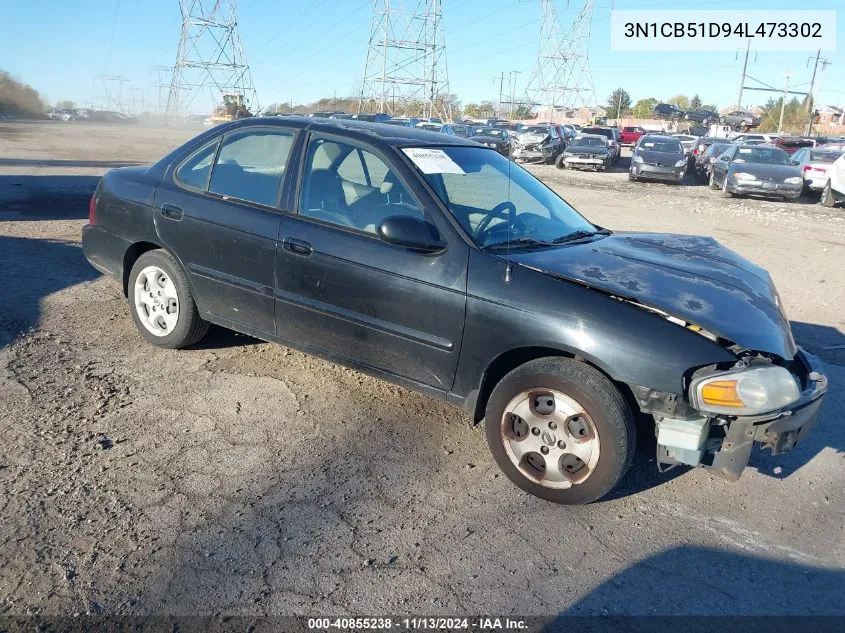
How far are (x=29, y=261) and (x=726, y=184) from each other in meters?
17.0

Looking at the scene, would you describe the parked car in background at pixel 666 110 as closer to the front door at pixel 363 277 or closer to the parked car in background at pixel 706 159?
the parked car in background at pixel 706 159

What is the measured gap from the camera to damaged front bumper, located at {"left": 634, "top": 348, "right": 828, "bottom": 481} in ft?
9.91

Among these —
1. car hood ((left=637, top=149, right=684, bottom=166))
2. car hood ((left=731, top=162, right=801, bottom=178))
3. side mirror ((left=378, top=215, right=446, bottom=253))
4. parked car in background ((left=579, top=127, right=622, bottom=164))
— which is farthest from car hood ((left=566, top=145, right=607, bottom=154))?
side mirror ((left=378, top=215, right=446, bottom=253))

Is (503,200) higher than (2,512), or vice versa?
(503,200)

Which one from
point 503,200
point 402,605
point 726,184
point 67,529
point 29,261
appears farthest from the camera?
point 726,184

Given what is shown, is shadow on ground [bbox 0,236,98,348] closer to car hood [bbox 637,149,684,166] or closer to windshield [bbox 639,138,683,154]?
car hood [bbox 637,149,684,166]

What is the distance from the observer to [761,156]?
19172 millimetres

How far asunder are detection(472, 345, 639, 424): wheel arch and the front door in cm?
19

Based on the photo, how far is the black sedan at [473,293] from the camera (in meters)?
3.08

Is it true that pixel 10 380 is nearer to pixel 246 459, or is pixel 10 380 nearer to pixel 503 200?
pixel 246 459

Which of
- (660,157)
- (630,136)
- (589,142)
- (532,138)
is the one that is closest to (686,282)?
(660,157)

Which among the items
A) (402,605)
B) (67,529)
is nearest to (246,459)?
(67,529)

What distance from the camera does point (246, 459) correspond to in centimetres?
356

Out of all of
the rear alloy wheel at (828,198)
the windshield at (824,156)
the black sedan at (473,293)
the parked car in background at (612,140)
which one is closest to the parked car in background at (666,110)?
the parked car in background at (612,140)
